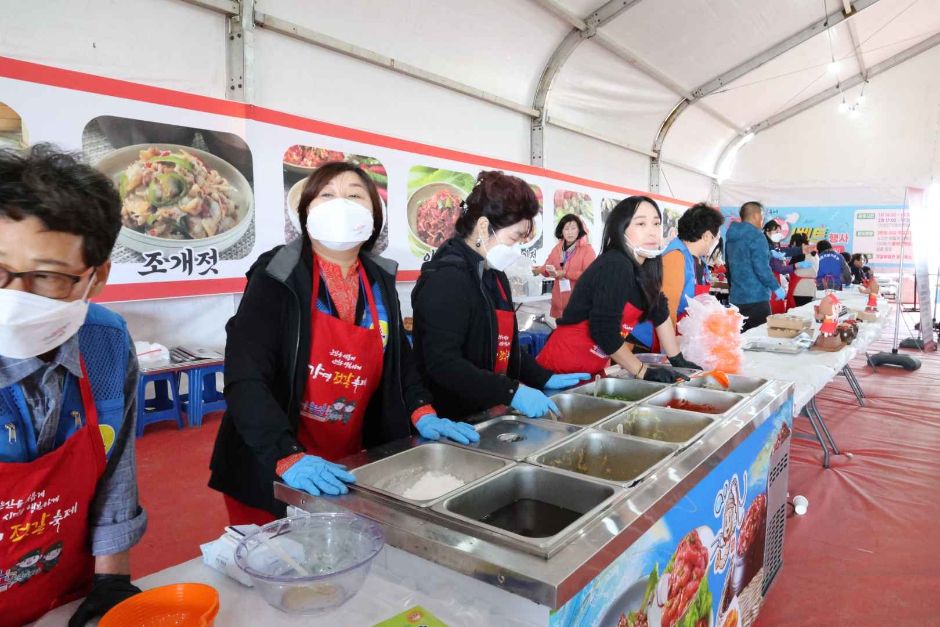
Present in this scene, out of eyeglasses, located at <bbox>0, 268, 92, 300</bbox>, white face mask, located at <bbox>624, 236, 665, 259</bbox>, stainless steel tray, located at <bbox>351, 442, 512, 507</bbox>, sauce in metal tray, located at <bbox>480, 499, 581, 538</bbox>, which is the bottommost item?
sauce in metal tray, located at <bbox>480, 499, 581, 538</bbox>

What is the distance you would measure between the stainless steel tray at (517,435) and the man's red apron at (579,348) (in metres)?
0.95

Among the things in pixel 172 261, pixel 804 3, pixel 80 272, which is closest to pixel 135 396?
pixel 80 272

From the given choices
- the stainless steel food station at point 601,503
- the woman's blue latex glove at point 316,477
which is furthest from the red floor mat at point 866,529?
the woman's blue latex glove at point 316,477

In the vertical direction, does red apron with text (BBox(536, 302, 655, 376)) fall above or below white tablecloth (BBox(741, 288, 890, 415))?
above

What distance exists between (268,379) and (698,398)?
5.18 feet

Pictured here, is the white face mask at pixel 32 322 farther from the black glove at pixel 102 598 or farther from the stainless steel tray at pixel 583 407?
the stainless steel tray at pixel 583 407

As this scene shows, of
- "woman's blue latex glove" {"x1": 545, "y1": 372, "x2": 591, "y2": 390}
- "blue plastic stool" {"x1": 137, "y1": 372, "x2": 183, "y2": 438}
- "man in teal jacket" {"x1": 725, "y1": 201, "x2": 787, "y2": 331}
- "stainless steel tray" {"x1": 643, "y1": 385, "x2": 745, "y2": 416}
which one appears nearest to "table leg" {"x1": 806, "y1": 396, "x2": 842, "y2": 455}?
"man in teal jacket" {"x1": 725, "y1": 201, "x2": 787, "y2": 331}

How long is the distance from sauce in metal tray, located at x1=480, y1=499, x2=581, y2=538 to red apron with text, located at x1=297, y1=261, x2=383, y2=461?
576 mm

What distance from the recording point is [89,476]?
114 centimetres

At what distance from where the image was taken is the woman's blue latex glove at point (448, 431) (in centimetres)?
164

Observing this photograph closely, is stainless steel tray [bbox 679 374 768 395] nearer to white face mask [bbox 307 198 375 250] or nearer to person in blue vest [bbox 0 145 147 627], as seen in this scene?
white face mask [bbox 307 198 375 250]

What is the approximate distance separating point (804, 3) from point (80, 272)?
9794 millimetres

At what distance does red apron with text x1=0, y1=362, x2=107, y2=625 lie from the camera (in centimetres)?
100

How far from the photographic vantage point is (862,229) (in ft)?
38.8
